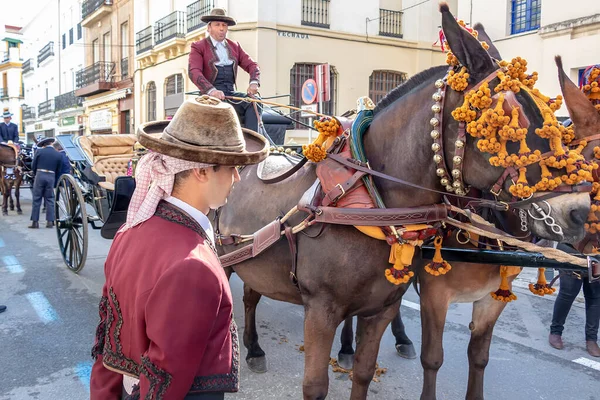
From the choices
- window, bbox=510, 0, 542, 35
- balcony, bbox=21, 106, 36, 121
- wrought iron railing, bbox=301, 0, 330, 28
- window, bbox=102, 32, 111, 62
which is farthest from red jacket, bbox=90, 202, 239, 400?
balcony, bbox=21, 106, 36, 121

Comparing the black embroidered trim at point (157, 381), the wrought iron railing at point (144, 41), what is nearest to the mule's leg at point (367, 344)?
the black embroidered trim at point (157, 381)

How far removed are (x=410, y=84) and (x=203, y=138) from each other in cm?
147

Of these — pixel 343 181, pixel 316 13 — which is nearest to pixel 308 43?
pixel 316 13

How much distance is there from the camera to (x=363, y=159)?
2.64 m

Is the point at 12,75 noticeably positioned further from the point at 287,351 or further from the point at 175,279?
the point at 175,279

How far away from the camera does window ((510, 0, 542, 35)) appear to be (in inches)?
500

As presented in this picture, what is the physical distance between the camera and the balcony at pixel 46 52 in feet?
111

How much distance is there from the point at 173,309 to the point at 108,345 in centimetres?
43

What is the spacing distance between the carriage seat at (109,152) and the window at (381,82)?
1188cm

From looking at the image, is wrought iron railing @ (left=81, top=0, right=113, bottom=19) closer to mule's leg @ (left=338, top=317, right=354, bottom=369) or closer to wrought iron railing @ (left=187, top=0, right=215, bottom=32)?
wrought iron railing @ (left=187, top=0, right=215, bottom=32)

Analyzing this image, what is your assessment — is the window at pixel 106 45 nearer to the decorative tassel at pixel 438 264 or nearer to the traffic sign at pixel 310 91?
the traffic sign at pixel 310 91

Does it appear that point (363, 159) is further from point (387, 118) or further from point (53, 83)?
point (53, 83)

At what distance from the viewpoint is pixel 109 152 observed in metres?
7.23

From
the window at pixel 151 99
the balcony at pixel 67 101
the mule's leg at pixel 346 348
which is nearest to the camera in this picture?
the mule's leg at pixel 346 348
